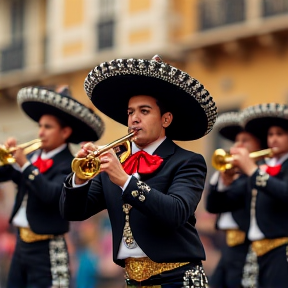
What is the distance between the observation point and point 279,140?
7.98m

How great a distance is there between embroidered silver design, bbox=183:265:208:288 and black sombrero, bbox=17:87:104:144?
105 inches

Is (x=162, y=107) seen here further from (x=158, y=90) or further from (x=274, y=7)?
(x=274, y=7)

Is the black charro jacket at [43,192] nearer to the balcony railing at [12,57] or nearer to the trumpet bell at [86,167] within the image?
the trumpet bell at [86,167]

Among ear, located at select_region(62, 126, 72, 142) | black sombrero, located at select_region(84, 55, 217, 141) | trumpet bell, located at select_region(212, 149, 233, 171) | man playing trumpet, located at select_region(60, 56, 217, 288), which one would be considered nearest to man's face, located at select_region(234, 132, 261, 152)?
trumpet bell, located at select_region(212, 149, 233, 171)

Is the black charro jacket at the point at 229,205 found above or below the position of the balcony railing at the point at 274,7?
below

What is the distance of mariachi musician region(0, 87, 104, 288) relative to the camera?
298 inches

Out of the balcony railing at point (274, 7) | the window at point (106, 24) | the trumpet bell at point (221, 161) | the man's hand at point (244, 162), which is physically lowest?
the man's hand at point (244, 162)

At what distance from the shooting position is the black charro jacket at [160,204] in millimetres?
4887

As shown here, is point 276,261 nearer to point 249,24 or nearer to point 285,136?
point 285,136

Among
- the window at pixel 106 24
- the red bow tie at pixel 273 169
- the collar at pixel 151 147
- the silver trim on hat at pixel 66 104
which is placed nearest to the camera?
the collar at pixel 151 147

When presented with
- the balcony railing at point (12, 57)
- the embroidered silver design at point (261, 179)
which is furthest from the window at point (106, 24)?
the embroidered silver design at point (261, 179)

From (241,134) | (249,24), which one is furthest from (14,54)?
(241,134)

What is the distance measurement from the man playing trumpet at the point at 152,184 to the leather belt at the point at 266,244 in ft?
7.88

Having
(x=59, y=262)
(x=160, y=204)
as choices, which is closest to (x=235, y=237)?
(x=59, y=262)
